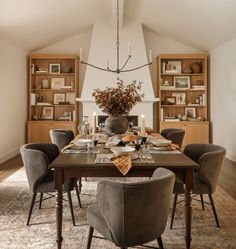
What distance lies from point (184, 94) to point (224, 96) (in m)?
1.33

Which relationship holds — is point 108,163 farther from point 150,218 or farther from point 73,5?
point 73,5

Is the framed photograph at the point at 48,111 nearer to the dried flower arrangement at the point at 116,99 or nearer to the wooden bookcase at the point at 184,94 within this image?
the wooden bookcase at the point at 184,94

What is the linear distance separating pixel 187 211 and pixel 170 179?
24.1 inches

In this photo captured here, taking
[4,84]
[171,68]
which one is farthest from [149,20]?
[4,84]

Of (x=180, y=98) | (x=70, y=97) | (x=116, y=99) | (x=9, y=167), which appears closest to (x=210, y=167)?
(x=116, y=99)

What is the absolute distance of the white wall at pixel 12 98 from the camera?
5.70m

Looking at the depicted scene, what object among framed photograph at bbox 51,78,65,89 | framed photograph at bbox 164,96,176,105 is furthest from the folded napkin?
framed photograph at bbox 51,78,65,89

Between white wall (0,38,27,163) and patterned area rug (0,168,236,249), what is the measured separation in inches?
96.5

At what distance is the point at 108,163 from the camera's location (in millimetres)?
2197

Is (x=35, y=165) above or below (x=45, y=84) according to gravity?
below

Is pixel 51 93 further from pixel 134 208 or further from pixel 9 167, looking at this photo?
pixel 134 208

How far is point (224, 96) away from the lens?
6102mm

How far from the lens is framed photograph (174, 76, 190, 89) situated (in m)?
7.21

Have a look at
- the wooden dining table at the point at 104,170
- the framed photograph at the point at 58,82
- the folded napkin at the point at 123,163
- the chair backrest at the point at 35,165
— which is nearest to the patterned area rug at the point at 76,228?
the wooden dining table at the point at 104,170
